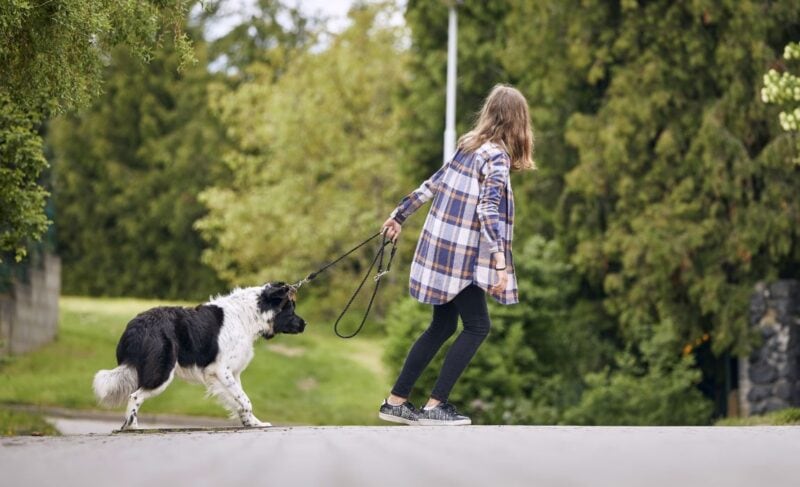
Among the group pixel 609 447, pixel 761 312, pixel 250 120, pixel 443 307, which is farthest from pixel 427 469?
pixel 250 120

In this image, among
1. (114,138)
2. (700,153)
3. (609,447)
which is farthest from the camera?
(114,138)

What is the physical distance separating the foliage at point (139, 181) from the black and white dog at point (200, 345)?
38.7 metres

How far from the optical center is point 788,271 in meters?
23.7

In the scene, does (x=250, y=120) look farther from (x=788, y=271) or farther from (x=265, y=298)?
(x=265, y=298)

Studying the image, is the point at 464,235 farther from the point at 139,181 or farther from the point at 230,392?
the point at 139,181

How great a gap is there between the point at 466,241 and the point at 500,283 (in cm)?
37

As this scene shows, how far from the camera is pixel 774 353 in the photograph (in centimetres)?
2280

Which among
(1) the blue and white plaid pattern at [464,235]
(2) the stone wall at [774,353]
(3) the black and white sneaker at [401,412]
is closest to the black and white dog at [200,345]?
(3) the black and white sneaker at [401,412]

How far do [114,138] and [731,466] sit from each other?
46592mm

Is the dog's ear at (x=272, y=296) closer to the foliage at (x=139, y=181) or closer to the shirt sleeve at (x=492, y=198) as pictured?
the shirt sleeve at (x=492, y=198)

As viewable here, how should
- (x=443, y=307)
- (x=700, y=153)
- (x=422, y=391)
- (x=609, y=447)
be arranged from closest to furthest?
(x=609, y=447)
(x=443, y=307)
(x=422, y=391)
(x=700, y=153)

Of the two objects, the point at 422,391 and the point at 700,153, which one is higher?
the point at 700,153

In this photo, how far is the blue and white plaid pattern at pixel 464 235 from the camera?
9445mm

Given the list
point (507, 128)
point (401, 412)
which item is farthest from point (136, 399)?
point (507, 128)
